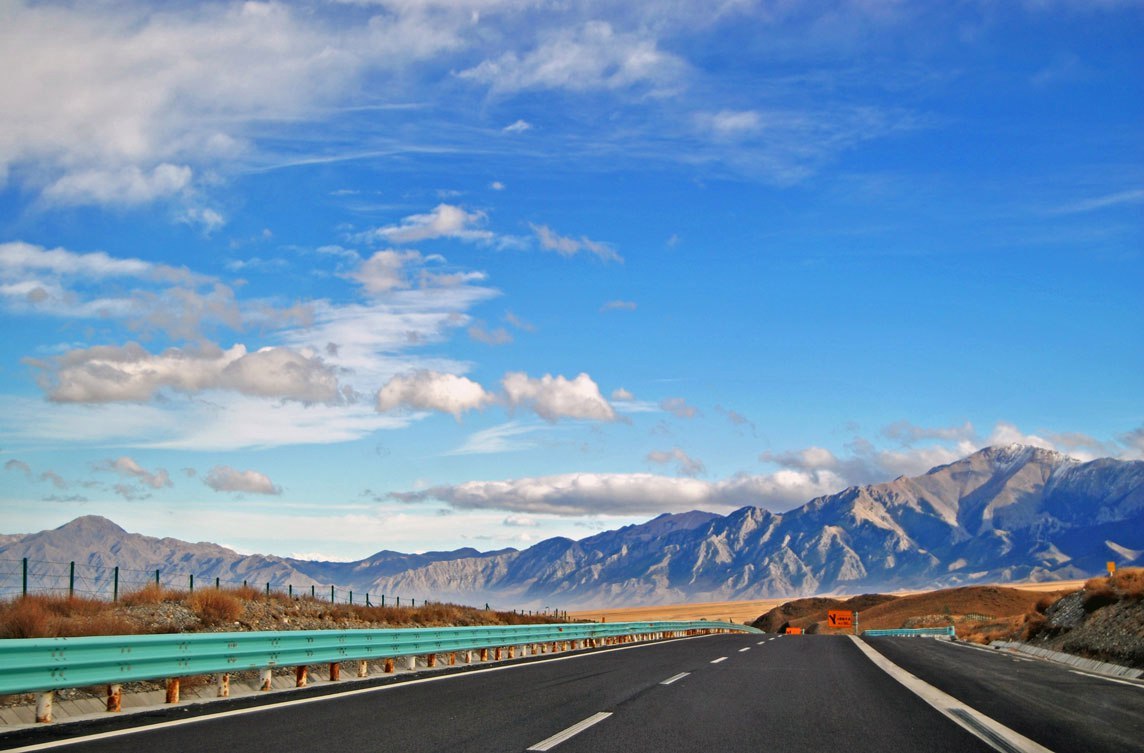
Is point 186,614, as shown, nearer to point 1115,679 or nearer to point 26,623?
point 26,623

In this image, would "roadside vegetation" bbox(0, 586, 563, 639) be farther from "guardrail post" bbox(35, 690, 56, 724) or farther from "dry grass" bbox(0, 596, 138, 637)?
"guardrail post" bbox(35, 690, 56, 724)

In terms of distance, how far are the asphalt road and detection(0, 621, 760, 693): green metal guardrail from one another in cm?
86

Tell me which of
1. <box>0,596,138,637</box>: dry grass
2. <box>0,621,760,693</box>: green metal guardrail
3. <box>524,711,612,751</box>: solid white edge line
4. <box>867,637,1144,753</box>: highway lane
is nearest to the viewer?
<box>524,711,612,751</box>: solid white edge line

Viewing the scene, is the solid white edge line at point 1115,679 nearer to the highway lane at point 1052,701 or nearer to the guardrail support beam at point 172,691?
the highway lane at point 1052,701

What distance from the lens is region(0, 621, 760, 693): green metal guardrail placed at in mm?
9562

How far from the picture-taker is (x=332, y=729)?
9.90m

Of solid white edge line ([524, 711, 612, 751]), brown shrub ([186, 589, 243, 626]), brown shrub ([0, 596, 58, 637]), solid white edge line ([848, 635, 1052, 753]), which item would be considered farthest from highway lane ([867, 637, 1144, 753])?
brown shrub ([186, 589, 243, 626])

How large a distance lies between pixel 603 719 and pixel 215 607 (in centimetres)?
1293

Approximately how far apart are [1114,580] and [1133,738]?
82.6ft

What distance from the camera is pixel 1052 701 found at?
14008mm

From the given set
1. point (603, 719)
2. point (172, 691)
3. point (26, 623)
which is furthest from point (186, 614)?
point (603, 719)

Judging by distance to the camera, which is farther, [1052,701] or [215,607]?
[215,607]

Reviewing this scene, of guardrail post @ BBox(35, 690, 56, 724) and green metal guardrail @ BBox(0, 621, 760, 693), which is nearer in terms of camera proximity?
green metal guardrail @ BBox(0, 621, 760, 693)

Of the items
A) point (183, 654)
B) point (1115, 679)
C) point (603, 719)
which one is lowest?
point (1115, 679)
